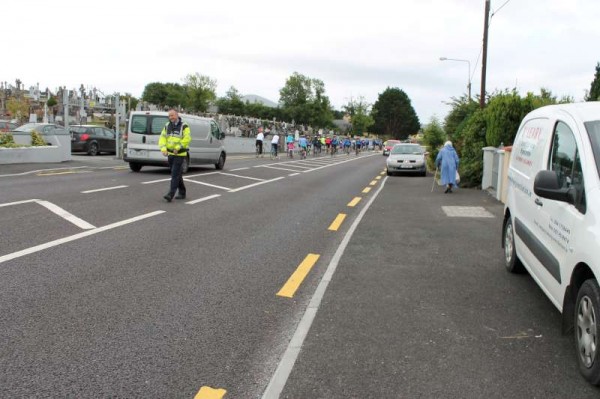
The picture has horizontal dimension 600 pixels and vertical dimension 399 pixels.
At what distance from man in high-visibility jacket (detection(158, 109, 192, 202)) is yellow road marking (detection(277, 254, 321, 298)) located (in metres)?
5.12

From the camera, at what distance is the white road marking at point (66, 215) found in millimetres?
7852

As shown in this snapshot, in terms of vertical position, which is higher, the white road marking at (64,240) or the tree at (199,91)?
the tree at (199,91)

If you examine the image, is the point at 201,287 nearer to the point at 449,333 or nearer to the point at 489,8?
the point at 449,333

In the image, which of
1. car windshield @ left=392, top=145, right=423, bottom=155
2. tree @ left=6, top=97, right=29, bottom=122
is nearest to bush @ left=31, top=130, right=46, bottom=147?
car windshield @ left=392, top=145, right=423, bottom=155

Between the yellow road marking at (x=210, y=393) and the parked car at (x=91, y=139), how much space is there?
25.5 m

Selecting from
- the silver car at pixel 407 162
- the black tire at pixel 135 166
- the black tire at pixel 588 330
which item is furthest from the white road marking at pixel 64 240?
the silver car at pixel 407 162

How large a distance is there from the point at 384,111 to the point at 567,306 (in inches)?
5255

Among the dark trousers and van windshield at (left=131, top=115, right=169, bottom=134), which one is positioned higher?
van windshield at (left=131, top=115, right=169, bottom=134)

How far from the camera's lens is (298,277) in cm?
559

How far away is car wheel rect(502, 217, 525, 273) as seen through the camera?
19.1ft

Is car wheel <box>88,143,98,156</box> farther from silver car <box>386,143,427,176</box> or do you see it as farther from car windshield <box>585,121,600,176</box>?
car windshield <box>585,121,600,176</box>

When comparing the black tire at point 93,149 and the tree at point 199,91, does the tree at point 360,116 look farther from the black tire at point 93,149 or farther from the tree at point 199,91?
the black tire at point 93,149

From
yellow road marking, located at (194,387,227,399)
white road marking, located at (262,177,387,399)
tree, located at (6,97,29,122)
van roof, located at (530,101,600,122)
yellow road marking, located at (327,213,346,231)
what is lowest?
yellow road marking, located at (194,387,227,399)

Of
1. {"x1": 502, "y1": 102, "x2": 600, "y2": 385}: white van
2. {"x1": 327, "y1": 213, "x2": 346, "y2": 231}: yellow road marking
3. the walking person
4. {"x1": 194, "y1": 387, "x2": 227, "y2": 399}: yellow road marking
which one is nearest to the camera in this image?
{"x1": 194, "y1": 387, "x2": 227, "y2": 399}: yellow road marking
